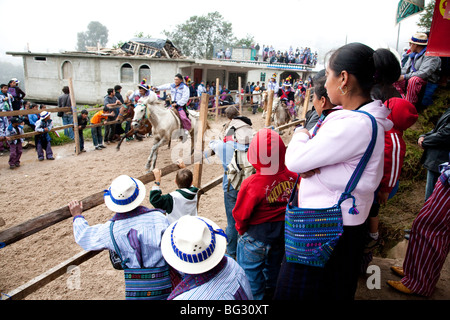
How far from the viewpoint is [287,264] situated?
1416 millimetres

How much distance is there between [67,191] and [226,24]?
5118 cm

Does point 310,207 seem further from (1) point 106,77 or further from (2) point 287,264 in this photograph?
(1) point 106,77

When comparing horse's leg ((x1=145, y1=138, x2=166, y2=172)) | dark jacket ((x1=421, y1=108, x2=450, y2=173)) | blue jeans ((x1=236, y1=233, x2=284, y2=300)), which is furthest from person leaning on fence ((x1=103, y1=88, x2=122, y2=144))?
dark jacket ((x1=421, y1=108, x2=450, y2=173))

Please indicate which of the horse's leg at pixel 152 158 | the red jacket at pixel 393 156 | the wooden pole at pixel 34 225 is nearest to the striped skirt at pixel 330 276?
the red jacket at pixel 393 156

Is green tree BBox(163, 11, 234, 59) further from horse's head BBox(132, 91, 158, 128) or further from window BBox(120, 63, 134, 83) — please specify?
horse's head BBox(132, 91, 158, 128)

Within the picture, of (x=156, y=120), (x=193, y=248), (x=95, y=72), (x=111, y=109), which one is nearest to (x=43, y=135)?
(x=111, y=109)

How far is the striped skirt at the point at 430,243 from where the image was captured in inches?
90.0

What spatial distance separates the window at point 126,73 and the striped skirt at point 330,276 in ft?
58.5

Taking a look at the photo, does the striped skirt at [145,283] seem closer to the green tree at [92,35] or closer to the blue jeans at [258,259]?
the blue jeans at [258,259]

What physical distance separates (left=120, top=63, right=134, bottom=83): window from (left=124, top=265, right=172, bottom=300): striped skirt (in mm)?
16971

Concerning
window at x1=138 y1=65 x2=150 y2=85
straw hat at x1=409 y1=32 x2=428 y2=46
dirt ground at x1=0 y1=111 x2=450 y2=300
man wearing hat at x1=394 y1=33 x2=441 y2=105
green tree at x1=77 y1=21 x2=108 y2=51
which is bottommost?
dirt ground at x1=0 y1=111 x2=450 y2=300

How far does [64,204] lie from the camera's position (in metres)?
5.54

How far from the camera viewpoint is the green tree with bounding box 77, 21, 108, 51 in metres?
89.1
